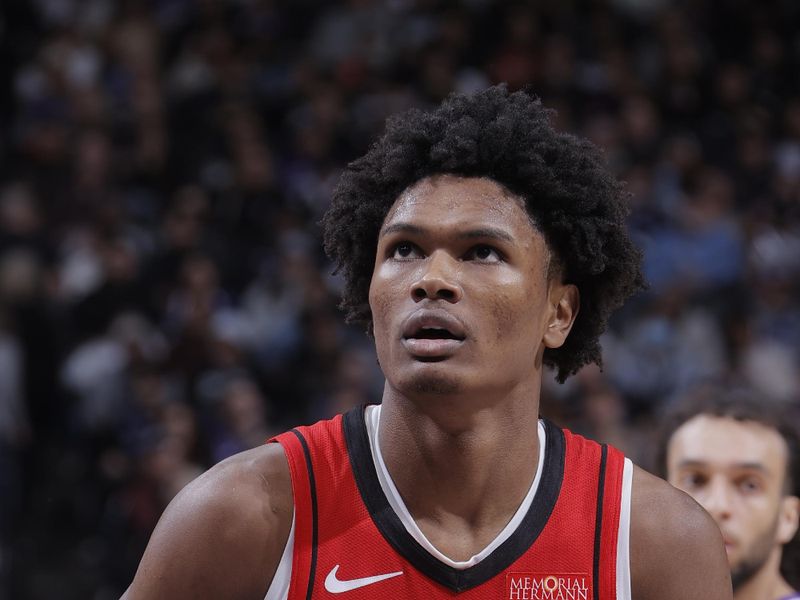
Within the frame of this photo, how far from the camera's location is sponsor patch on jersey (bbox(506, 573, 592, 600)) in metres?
2.81

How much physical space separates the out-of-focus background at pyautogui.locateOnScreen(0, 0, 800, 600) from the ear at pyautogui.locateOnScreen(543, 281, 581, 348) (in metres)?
3.55

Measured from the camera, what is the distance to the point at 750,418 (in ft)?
12.6

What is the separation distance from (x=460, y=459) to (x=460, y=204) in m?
0.59

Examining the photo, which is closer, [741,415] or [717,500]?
[717,500]

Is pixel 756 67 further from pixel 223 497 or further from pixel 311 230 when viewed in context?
pixel 223 497

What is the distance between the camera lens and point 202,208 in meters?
8.35

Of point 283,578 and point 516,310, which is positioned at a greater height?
point 516,310

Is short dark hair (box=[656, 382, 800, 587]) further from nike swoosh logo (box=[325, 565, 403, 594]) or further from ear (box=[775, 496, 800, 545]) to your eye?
nike swoosh logo (box=[325, 565, 403, 594])

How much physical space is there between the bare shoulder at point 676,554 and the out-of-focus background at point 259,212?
12.3 feet

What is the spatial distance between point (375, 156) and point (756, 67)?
698 cm

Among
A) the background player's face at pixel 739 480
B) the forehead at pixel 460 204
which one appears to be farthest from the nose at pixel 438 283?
the background player's face at pixel 739 480

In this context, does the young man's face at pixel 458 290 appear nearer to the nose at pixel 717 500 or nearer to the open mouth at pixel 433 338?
the open mouth at pixel 433 338

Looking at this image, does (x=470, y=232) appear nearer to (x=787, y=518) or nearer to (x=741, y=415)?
(x=741, y=415)

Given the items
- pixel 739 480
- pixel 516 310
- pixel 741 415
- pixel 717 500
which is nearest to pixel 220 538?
pixel 516 310
